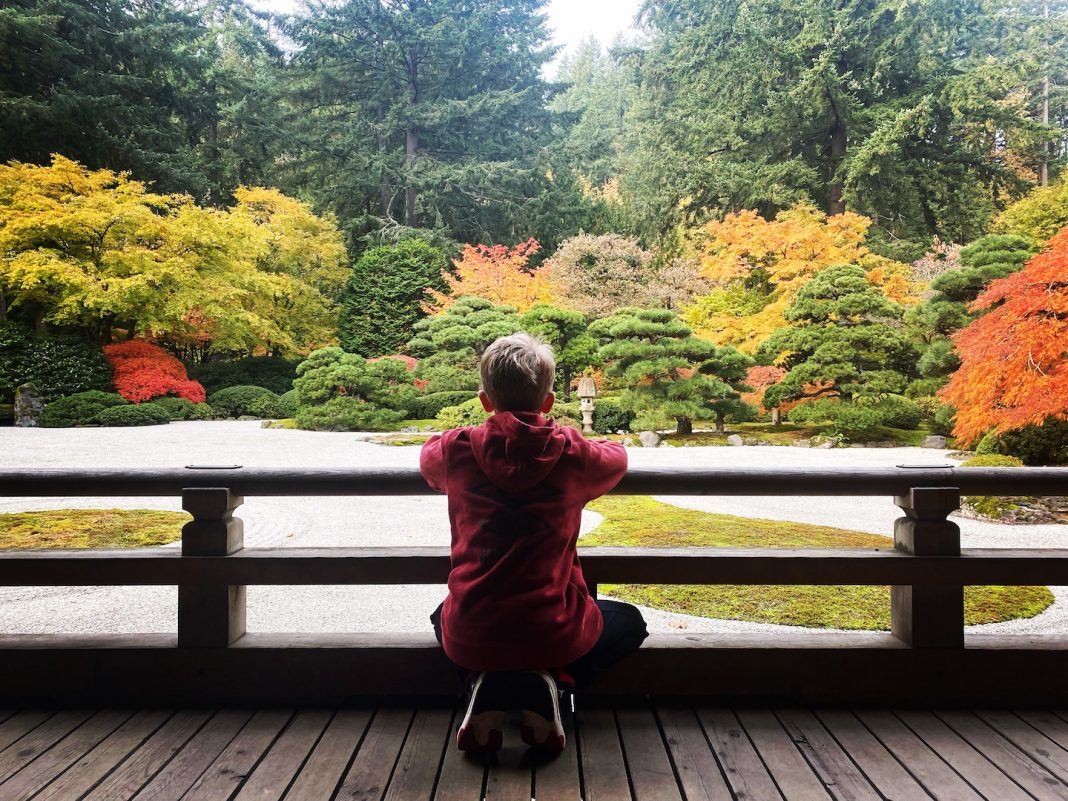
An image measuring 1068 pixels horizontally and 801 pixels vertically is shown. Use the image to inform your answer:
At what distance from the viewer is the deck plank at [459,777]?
117 cm

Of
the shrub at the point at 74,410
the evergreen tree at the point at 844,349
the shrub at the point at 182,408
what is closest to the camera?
the evergreen tree at the point at 844,349

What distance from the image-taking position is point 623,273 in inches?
545

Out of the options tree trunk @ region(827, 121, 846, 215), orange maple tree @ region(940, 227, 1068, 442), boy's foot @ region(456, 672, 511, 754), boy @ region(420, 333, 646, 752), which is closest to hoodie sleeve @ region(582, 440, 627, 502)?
boy @ region(420, 333, 646, 752)

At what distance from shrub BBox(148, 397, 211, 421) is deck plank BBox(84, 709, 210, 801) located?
1118 cm

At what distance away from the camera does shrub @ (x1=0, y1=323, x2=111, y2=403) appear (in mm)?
11031

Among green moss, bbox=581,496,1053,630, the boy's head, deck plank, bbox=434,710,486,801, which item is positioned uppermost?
the boy's head

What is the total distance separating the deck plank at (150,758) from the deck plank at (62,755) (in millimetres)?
93

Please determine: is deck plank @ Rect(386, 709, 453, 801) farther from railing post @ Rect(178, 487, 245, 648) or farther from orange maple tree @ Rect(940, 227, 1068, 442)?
orange maple tree @ Rect(940, 227, 1068, 442)

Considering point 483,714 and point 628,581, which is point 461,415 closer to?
point 628,581

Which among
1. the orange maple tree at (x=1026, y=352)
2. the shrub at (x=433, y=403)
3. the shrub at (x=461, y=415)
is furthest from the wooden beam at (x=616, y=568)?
the shrub at (x=433, y=403)

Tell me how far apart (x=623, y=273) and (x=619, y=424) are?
4.22 m

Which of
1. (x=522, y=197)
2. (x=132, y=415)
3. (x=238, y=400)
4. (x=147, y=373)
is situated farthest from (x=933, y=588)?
(x=522, y=197)

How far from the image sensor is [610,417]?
10.6 metres

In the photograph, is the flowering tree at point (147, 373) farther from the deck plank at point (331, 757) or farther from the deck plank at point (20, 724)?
the deck plank at point (331, 757)
